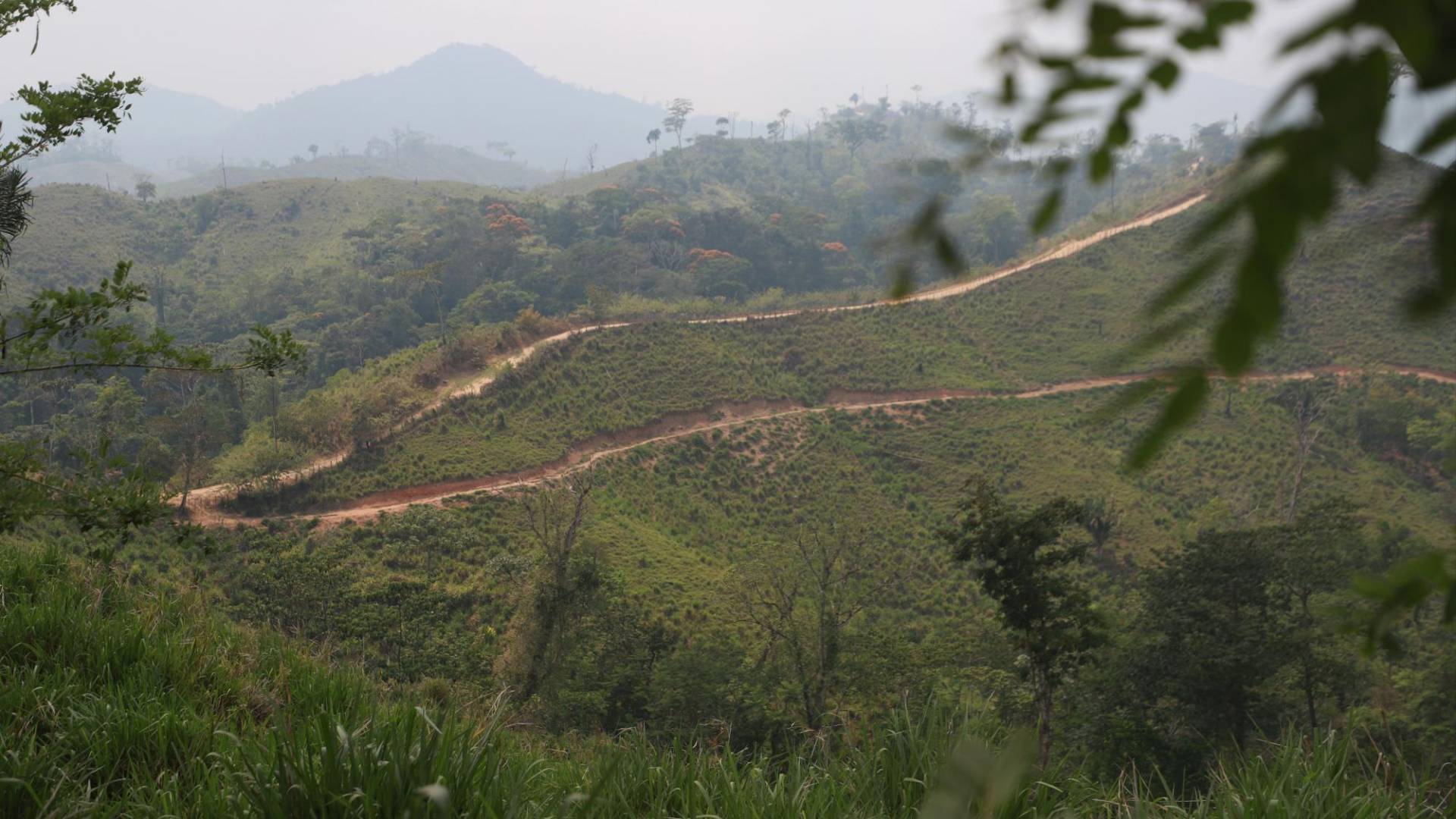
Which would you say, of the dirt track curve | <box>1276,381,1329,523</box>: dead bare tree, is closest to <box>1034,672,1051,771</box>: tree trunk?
the dirt track curve

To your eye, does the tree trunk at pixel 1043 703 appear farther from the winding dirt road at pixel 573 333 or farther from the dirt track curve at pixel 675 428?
the dirt track curve at pixel 675 428

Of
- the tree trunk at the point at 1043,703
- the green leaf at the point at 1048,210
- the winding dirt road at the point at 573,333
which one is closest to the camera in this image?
the green leaf at the point at 1048,210

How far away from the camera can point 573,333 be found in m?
35.8

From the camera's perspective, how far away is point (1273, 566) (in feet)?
43.4

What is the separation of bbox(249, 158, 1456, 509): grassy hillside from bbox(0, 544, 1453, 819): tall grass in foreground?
22.8 meters

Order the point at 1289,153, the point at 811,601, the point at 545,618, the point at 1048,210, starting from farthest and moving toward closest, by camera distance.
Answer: the point at 811,601 < the point at 545,618 < the point at 1048,210 < the point at 1289,153

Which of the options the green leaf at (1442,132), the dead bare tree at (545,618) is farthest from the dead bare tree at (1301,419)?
the green leaf at (1442,132)

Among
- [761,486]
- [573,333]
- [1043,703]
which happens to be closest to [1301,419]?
[761,486]

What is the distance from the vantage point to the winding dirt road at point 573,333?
910 inches

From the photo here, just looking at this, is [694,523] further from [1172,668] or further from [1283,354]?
[1283,354]

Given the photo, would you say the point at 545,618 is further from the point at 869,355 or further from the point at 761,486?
the point at 869,355

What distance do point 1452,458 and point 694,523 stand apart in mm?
27237

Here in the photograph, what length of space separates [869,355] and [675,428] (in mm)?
10498

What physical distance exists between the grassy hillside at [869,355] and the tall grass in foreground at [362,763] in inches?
898
